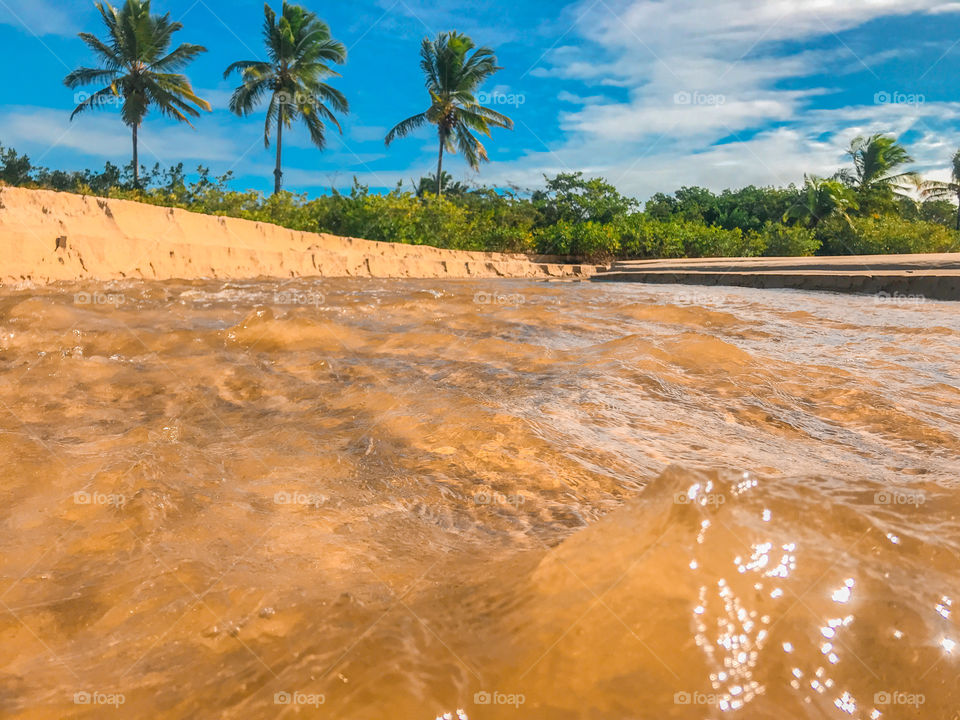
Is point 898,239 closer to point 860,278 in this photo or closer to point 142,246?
point 860,278

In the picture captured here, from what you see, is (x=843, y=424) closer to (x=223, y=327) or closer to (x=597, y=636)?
(x=597, y=636)

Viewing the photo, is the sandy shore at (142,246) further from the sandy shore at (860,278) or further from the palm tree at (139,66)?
the palm tree at (139,66)

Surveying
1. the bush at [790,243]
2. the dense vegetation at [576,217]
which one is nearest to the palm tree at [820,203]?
the dense vegetation at [576,217]

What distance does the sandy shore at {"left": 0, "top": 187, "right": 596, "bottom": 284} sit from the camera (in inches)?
165

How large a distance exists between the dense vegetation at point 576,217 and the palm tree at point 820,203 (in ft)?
0.17

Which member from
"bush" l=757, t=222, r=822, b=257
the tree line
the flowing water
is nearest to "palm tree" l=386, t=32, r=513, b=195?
the tree line

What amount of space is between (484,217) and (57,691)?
59.9 ft

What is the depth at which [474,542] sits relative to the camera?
1061 mm

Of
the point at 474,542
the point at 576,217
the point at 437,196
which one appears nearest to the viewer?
the point at 474,542

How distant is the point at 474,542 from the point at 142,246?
205 inches

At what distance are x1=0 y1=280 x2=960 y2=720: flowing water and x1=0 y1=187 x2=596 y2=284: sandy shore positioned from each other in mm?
2626

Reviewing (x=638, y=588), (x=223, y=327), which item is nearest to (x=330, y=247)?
(x=223, y=327)

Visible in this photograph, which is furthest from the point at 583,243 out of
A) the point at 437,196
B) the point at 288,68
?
the point at 288,68

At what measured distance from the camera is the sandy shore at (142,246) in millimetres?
4203
